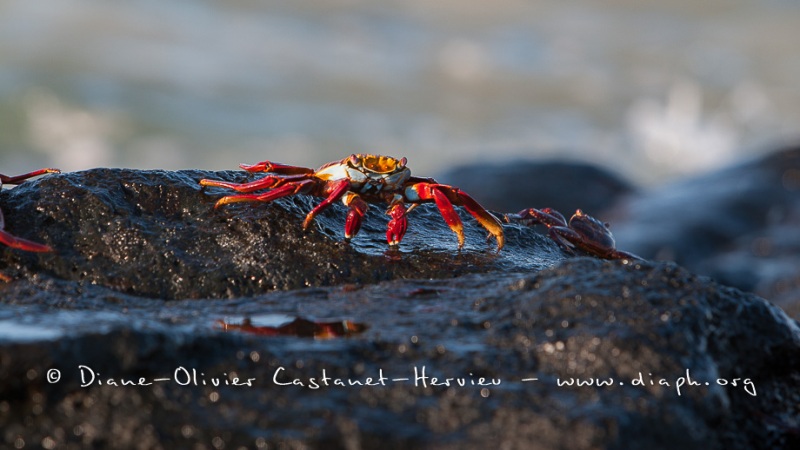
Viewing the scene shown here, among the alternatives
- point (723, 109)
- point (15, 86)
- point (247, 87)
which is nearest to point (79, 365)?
point (15, 86)

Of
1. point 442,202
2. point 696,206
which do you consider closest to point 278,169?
point 442,202

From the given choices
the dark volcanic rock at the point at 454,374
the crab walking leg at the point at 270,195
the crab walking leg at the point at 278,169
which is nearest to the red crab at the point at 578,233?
the crab walking leg at the point at 278,169

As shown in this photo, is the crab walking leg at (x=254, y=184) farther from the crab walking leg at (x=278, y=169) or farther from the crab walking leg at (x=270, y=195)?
the crab walking leg at (x=278, y=169)

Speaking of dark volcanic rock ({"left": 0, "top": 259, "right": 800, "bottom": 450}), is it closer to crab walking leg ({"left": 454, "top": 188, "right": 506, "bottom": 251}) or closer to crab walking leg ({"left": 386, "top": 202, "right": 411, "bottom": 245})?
crab walking leg ({"left": 386, "top": 202, "right": 411, "bottom": 245})

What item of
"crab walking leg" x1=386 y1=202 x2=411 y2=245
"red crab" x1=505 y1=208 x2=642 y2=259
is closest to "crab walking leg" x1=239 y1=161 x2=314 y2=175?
"crab walking leg" x1=386 y1=202 x2=411 y2=245

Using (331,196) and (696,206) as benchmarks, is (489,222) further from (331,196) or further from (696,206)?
(696,206)

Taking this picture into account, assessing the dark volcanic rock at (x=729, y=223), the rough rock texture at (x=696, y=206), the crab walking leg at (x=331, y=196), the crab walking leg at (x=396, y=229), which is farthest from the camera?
the rough rock texture at (x=696, y=206)
